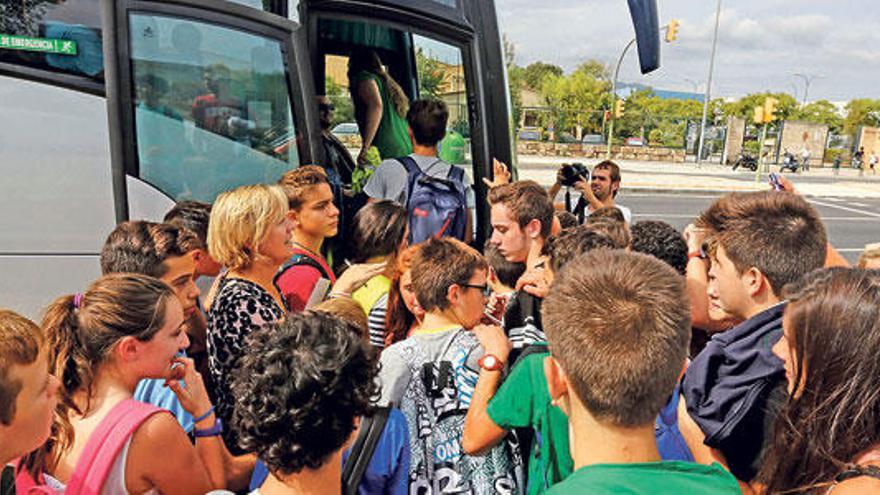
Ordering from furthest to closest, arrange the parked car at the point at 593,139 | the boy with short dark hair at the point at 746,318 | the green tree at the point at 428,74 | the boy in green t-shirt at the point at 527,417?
1. the parked car at the point at 593,139
2. the green tree at the point at 428,74
3. the boy in green t-shirt at the point at 527,417
4. the boy with short dark hair at the point at 746,318

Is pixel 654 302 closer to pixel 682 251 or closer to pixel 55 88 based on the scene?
pixel 682 251

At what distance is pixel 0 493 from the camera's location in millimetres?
1399

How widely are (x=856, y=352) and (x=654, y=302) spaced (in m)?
0.52

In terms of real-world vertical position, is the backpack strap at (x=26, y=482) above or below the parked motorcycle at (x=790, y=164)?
above

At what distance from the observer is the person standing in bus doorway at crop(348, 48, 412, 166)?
5.86 m

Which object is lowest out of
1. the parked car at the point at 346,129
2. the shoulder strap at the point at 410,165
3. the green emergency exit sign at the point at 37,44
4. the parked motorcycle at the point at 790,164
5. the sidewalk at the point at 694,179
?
the sidewalk at the point at 694,179

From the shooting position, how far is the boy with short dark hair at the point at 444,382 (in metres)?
2.05

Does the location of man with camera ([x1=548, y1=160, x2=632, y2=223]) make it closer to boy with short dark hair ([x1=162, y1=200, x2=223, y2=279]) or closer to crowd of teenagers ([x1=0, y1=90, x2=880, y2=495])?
crowd of teenagers ([x1=0, y1=90, x2=880, y2=495])

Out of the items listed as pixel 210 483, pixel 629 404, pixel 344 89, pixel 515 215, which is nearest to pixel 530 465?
pixel 629 404

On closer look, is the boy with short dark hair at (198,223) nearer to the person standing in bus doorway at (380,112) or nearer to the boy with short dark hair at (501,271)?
the boy with short dark hair at (501,271)

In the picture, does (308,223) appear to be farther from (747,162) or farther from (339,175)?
(747,162)

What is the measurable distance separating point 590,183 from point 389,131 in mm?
1958

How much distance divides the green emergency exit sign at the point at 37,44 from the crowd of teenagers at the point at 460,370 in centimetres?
192

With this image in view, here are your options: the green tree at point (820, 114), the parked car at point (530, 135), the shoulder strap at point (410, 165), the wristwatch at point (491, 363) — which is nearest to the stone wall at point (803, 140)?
the green tree at point (820, 114)
